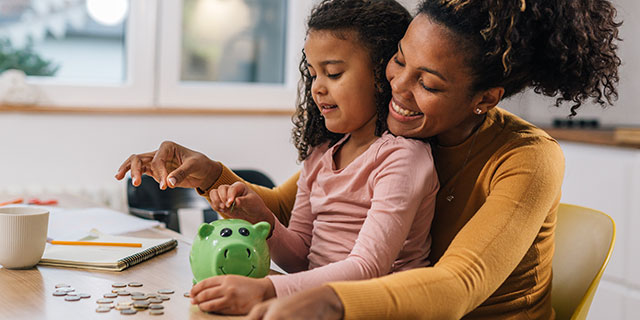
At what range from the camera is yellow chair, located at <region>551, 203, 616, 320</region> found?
136 cm

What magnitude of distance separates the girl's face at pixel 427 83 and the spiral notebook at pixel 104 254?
0.50m

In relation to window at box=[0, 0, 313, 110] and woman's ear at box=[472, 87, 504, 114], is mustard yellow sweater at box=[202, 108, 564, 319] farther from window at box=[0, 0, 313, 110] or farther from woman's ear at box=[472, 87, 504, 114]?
window at box=[0, 0, 313, 110]

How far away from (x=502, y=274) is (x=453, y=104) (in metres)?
0.30

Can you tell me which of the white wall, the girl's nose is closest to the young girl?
the girl's nose

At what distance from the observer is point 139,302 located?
1.01 metres

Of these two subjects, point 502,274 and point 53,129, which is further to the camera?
point 53,129

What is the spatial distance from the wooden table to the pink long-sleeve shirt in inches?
6.4

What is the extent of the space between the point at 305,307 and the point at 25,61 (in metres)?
2.52

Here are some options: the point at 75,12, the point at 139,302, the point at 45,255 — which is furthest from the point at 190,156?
the point at 75,12

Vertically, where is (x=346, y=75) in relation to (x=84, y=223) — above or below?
above

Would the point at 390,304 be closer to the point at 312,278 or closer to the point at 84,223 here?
the point at 312,278

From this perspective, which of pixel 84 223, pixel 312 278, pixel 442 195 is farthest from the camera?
pixel 84 223

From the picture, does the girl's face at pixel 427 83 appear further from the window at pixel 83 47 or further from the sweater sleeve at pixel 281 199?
the window at pixel 83 47

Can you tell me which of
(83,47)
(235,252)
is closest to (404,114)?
(235,252)
